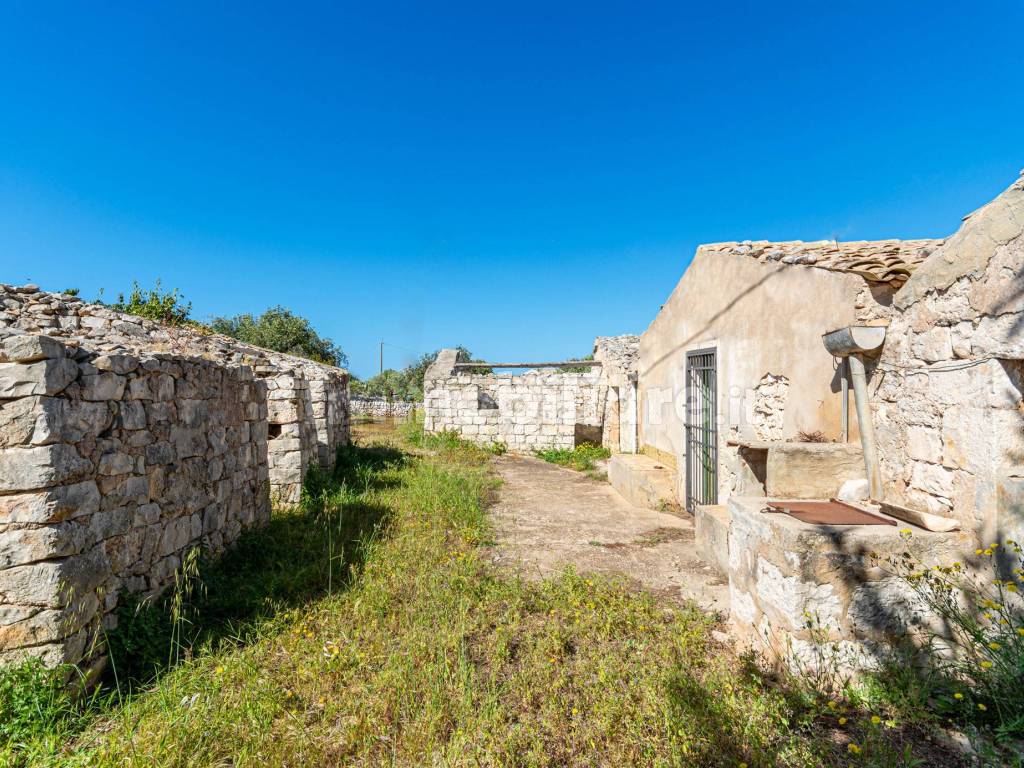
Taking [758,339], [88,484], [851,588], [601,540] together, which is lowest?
[601,540]

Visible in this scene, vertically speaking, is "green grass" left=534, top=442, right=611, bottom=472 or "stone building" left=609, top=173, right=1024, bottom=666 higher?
"stone building" left=609, top=173, right=1024, bottom=666

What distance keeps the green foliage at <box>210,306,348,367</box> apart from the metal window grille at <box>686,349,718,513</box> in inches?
927

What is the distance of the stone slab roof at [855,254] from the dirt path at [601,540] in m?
2.89

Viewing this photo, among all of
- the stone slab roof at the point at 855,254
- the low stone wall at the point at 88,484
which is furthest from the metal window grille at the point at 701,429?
the low stone wall at the point at 88,484

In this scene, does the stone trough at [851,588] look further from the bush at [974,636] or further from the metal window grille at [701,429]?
the metal window grille at [701,429]

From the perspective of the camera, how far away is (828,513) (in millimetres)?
3178

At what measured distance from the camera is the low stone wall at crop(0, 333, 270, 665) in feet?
7.93

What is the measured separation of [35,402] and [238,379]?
2594 millimetres

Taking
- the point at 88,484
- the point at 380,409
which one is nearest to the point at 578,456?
the point at 88,484

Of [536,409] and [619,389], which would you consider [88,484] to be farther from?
[536,409]

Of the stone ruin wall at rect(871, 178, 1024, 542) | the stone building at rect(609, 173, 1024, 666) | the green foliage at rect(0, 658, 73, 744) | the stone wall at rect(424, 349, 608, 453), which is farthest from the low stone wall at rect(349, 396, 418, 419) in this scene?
the stone ruin wall at rect(871, 178, 1024, 542)

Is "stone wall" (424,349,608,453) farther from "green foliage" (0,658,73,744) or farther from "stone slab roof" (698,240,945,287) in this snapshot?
"green foliage" (0,658,73,744)

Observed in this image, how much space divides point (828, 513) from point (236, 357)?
9236 mm

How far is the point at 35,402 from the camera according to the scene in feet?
8.15
